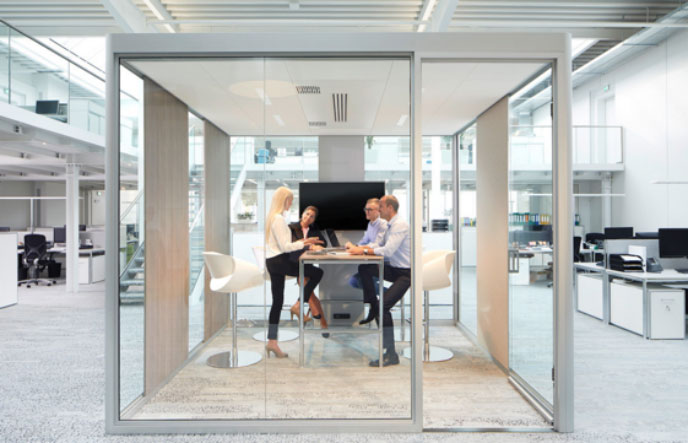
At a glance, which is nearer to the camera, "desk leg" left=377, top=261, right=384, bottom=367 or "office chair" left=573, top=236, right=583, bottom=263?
"desk leg" left=377, top=261, right=384, bottom=367

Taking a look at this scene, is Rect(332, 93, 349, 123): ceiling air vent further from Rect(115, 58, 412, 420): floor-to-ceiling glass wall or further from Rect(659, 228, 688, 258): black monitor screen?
Rect(659, 228, 688, 258): black monitor screen

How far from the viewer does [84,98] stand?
26.2 feet

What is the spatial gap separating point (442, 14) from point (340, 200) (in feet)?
13.6

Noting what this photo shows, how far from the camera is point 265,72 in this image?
114 inches

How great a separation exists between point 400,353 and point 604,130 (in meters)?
11.3

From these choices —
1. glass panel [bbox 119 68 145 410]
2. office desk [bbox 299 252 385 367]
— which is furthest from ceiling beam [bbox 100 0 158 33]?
office desk [bbox 299 252 385 367]

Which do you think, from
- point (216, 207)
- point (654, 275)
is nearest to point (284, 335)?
point (216, 207)

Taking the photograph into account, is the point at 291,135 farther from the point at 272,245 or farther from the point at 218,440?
the point at 218,440

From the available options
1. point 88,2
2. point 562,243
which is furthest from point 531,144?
point 88,2

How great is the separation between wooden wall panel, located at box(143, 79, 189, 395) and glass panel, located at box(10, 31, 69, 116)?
534cm

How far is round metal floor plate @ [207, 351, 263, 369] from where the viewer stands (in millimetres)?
2832

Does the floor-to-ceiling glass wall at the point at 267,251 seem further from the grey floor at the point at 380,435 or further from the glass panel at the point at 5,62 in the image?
the glass panel at the point at 5,62

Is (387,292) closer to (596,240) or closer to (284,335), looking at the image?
(284,335)

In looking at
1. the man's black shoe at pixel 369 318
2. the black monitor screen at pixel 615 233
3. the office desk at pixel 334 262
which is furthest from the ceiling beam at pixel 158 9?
the black monitor screen at pixel 615 233
